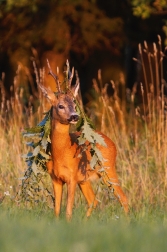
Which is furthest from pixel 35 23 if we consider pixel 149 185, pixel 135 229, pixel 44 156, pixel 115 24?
pixel 135 229

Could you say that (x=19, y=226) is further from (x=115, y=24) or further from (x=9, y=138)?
(x=115, y=24)

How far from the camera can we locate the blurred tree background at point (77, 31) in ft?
56.7

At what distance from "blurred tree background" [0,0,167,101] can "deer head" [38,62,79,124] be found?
26.3ft

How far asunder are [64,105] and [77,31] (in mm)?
9833

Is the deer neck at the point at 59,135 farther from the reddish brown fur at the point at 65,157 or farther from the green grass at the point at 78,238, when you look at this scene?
the green grass at the point at 78,238

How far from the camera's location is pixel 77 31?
1800 centimetres

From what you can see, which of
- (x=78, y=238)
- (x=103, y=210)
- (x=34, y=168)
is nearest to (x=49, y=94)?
(x=34, y=168)

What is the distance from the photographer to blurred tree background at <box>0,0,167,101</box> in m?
17.3

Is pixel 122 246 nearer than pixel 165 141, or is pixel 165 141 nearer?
pixel 122 246

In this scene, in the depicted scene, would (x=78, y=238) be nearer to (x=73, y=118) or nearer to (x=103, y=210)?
(x=73, y=118)

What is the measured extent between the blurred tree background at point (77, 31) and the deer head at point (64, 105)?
800cm

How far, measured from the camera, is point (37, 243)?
5266 millimetres

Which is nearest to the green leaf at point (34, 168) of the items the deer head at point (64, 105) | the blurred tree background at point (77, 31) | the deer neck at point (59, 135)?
the deer neck at point (59, 135)

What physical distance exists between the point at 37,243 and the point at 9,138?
683 cm
